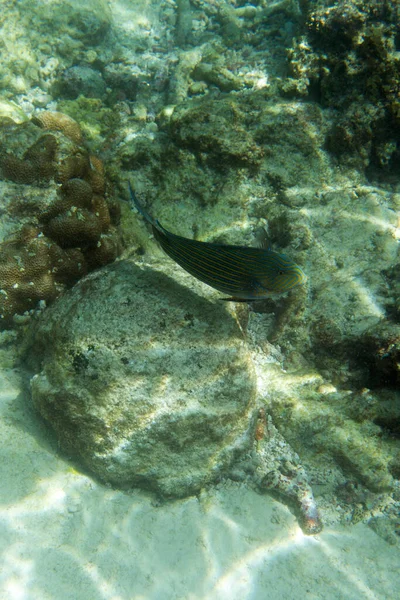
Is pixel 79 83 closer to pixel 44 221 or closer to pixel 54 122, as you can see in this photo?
pixel 54 122

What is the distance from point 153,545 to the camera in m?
2.95

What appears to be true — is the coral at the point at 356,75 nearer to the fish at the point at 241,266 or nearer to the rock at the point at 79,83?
the fish at the point at 241,266

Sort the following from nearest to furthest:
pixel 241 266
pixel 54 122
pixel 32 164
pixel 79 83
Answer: pixel 241 266 < pixel 32 164 < pixel 54 122 < pixel 79 83

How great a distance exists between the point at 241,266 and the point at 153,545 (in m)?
2.56

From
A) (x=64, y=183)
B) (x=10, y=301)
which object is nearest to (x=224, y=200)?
(x=64, y=183)

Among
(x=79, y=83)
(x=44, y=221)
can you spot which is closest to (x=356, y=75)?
(x=44, y=221)

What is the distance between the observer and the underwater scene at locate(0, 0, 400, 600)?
9.29ft

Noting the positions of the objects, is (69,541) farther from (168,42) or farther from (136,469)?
(168,42)

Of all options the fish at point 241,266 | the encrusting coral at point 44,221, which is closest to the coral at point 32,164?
the encrusting coral at point 44,221

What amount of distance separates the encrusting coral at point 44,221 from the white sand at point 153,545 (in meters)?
1.27

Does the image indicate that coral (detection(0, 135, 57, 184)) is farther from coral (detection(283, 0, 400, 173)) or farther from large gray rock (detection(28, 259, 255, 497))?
coral (detection(283, 0, 400, 173))

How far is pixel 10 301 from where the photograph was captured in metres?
3.48

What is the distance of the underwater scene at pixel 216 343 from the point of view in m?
2.83

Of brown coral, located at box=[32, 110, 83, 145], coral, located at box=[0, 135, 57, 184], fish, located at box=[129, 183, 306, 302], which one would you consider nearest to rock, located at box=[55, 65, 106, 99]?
brown coral, located at box=[32, 110, 83, 145]
